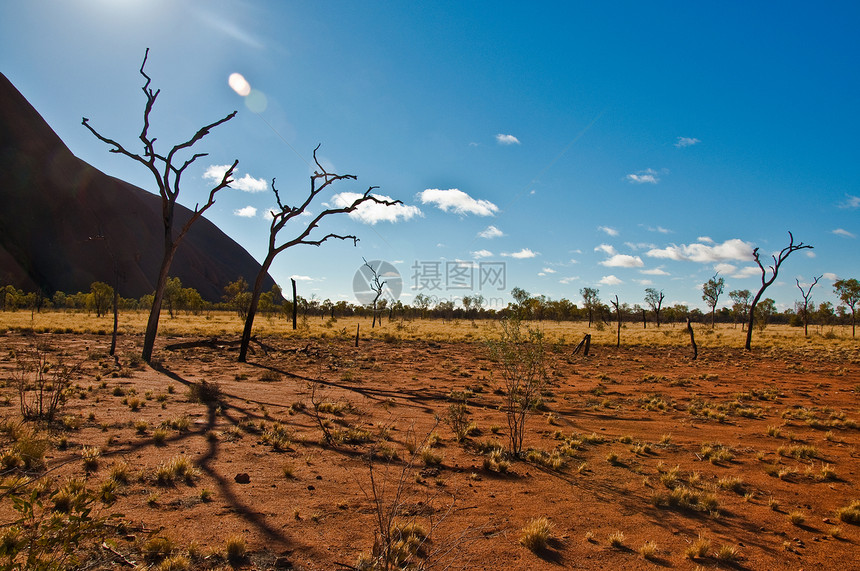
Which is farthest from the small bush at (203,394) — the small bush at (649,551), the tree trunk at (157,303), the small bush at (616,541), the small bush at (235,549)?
the small bush at (649,551)

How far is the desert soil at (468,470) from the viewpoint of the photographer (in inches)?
201

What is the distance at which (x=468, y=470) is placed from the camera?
7.77 meters

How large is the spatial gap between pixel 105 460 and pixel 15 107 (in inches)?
5748

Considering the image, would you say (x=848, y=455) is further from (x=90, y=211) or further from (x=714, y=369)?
(x=90, y=211)

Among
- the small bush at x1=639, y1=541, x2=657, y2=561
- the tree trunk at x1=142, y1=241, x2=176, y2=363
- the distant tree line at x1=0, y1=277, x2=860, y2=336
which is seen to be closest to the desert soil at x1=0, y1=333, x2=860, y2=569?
the small bush at x1=639, y1=541, x2=657, y2=561

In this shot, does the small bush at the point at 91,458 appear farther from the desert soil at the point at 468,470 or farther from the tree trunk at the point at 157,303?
the tree trunk at the point at 157,303

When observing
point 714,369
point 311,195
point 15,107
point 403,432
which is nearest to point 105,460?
point 403,432

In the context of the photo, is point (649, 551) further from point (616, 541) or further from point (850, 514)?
point (850, 514)

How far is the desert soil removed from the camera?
16.8 feet

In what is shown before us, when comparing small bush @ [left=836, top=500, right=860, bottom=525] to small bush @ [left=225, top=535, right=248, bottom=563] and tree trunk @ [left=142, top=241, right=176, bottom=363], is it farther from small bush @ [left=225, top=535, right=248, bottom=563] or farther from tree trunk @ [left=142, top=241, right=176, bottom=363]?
tree trunk @ [left=142, top=241, right=176, bottom=363]

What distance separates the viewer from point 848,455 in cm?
951

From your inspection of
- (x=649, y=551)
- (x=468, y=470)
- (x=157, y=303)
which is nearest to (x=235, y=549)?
(x=468, y=470)

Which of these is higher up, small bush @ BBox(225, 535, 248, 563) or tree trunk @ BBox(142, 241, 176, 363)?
tree trunk @ BBox(142, 241, 176, 363)

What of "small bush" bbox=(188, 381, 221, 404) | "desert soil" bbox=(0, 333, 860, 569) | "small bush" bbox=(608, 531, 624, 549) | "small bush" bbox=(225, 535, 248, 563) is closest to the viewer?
"small bush" bbox=(225, 535, 248, 563)
